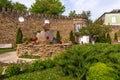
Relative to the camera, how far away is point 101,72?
9031mm

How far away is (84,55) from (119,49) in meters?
1.48

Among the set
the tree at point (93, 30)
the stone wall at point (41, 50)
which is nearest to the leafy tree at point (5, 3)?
the tree at point (93, 30)

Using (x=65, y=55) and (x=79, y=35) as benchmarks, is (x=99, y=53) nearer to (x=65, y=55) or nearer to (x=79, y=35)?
(x=65, y=55)

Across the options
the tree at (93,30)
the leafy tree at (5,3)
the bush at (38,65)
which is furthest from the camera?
the leafy tree at (5,3)

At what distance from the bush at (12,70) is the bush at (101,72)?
11.9 ft

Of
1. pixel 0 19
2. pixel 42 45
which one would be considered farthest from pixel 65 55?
pixel 0 19

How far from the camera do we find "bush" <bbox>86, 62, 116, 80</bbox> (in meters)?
8.99

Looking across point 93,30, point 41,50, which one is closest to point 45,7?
point 93,30

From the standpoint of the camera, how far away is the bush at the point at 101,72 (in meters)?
8.99

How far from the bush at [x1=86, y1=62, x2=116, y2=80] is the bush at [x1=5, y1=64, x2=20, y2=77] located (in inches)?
142

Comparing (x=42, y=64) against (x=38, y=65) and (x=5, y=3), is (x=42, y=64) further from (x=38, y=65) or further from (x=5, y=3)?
(x=5, y=3)

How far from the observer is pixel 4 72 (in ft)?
37.8

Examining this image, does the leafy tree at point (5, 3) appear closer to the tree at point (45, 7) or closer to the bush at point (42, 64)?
the tree at point (45, 7)

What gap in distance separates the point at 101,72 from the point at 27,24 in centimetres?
2700
